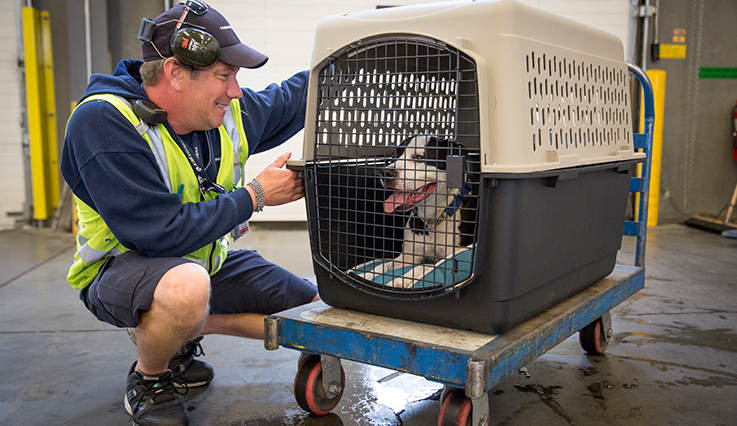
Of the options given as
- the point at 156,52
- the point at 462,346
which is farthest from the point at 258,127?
the point at 462,346

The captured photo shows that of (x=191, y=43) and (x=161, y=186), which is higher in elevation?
(x=191, y=43)

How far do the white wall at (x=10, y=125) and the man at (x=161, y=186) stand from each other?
3.93 metres

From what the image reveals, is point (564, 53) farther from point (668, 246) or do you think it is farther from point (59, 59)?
point (59, 59)

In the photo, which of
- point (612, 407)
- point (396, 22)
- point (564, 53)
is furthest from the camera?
point (612, 407)

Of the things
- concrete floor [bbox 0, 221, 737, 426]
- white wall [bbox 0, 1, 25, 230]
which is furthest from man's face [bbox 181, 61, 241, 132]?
white wall [bbox 0, 1, 25, 230]

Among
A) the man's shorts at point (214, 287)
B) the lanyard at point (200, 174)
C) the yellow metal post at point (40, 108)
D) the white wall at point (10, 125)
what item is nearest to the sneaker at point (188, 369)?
the man's shorts at point (214, 287)

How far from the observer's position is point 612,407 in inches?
65.1

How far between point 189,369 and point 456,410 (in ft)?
3.07

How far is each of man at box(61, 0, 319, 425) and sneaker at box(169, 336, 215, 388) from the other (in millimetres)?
77

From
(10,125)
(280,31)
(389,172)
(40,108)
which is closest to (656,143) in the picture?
(280,31)

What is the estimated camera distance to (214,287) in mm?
1814

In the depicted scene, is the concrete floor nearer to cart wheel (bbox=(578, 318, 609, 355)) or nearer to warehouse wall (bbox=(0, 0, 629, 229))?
cart wheel (bbox=(578, 318, 609, 355))

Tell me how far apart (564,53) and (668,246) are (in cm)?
332

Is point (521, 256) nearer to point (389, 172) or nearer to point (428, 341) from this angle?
point (428, 341)
